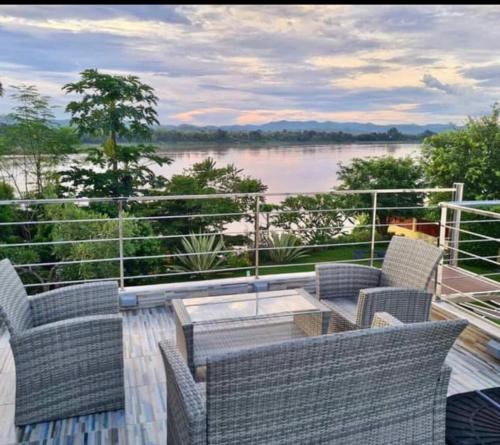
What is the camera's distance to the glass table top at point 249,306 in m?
3.12

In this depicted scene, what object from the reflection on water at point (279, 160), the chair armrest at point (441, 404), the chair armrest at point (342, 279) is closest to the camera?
the chair armrest at point (441, 404)

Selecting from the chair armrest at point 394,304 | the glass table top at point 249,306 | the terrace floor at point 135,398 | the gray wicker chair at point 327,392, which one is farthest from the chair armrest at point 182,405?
the chair armrest at point 394,304

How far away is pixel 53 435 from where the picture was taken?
246 centimetres

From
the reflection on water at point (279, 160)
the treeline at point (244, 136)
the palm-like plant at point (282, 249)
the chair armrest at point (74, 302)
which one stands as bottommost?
the palm-like plant at point (282, 249)

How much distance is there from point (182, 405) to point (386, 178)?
416 inches

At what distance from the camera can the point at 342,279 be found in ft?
11.6

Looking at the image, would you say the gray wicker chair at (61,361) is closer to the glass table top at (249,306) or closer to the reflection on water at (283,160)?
the glass table top at (249,306)

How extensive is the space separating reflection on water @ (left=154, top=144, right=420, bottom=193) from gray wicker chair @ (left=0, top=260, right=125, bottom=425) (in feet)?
18.3

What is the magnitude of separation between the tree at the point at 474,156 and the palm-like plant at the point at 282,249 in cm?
497

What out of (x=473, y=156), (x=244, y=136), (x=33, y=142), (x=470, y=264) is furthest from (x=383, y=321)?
(x=473, y=156)

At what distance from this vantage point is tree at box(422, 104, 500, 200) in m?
10.9

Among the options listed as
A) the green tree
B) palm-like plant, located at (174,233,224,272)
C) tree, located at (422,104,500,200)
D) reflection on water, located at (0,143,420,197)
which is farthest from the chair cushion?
tree, located at (422,104,500,200)

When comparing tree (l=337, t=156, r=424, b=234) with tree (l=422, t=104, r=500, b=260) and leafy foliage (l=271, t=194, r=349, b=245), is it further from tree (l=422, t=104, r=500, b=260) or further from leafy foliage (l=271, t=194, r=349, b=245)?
leafy foliage (l=271, t=194, r=349, b=245)

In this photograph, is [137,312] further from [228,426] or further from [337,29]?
[337,29]
